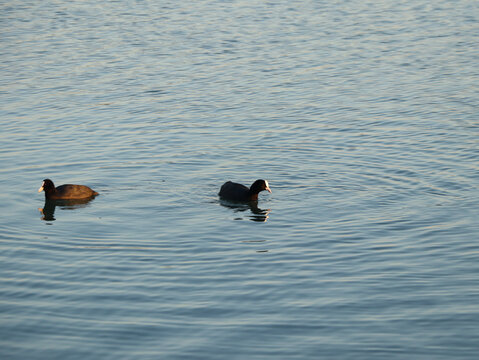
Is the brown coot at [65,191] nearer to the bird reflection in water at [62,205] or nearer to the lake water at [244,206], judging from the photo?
the bird reflection in water at [62,205]

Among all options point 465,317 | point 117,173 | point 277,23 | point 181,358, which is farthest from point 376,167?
point 277,23

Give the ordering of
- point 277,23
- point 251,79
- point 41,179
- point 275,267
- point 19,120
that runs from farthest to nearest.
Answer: point 277,23 → point 251,79 → point 19,120 → point 41,179 → point 275,267

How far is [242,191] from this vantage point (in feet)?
60.5

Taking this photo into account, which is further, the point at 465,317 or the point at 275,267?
the point at 275,267

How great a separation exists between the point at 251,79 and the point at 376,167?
12066 mm

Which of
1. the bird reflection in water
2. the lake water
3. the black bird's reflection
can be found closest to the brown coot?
the bird reflection in water

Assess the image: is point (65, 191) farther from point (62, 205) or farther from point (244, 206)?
point (244, 206)

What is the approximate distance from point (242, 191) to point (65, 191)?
4.19 meters

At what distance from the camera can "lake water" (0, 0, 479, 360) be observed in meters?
12.2

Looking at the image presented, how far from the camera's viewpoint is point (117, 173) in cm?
2095

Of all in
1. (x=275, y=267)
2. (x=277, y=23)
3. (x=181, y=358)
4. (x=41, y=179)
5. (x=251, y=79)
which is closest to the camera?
(x=181, y=358)

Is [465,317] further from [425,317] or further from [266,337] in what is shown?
[266,337]

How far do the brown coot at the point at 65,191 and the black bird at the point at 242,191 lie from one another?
328 cm

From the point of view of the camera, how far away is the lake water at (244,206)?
40.0 ft
